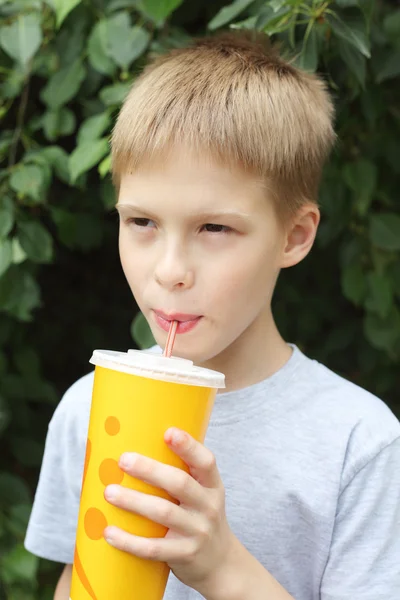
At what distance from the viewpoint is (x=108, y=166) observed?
4.68 feet

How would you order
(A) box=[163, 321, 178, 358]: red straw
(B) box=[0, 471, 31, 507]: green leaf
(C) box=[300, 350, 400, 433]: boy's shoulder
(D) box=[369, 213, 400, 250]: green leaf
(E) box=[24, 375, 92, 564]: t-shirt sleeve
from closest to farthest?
(A) box=[163, 321, 178, 358]: red straw, (C) box=[300, 350, 400, 433]: boy's shoulder, (E) box=[24, 375, 92, 564]: t-shirt sleeve, (D) box=[369, 213, 400, 250]: green leaf, (B) box=[0, 471, 31, 507]: green leaf

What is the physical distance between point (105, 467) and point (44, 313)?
162 centimetres

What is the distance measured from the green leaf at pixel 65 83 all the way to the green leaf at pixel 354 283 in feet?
2.28

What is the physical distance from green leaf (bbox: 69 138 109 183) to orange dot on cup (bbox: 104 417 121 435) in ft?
2.23

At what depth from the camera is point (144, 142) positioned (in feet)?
3.63

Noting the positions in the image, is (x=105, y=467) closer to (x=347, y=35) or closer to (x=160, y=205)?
(x=160, y=205)

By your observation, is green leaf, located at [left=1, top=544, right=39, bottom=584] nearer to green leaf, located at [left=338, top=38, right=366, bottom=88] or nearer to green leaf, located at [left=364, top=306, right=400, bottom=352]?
green leaf, located at [left=364, top=306, right=400, bottom=352]

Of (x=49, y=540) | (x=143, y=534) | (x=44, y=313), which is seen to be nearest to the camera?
(x=143, y=534)

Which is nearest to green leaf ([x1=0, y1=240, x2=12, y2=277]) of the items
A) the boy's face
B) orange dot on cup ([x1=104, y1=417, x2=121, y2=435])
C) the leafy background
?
the leafy background

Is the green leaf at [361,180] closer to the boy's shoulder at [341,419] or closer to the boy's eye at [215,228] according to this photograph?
the boy's shoulder at [341,419]

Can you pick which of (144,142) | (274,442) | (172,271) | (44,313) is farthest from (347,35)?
(44,313)

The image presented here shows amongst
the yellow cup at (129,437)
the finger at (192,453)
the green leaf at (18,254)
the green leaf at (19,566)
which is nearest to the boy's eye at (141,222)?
the yellow cup at (129,437)

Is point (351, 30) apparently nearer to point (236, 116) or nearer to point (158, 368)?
point (236, 116)

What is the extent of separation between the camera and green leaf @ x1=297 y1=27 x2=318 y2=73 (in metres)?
1.34
